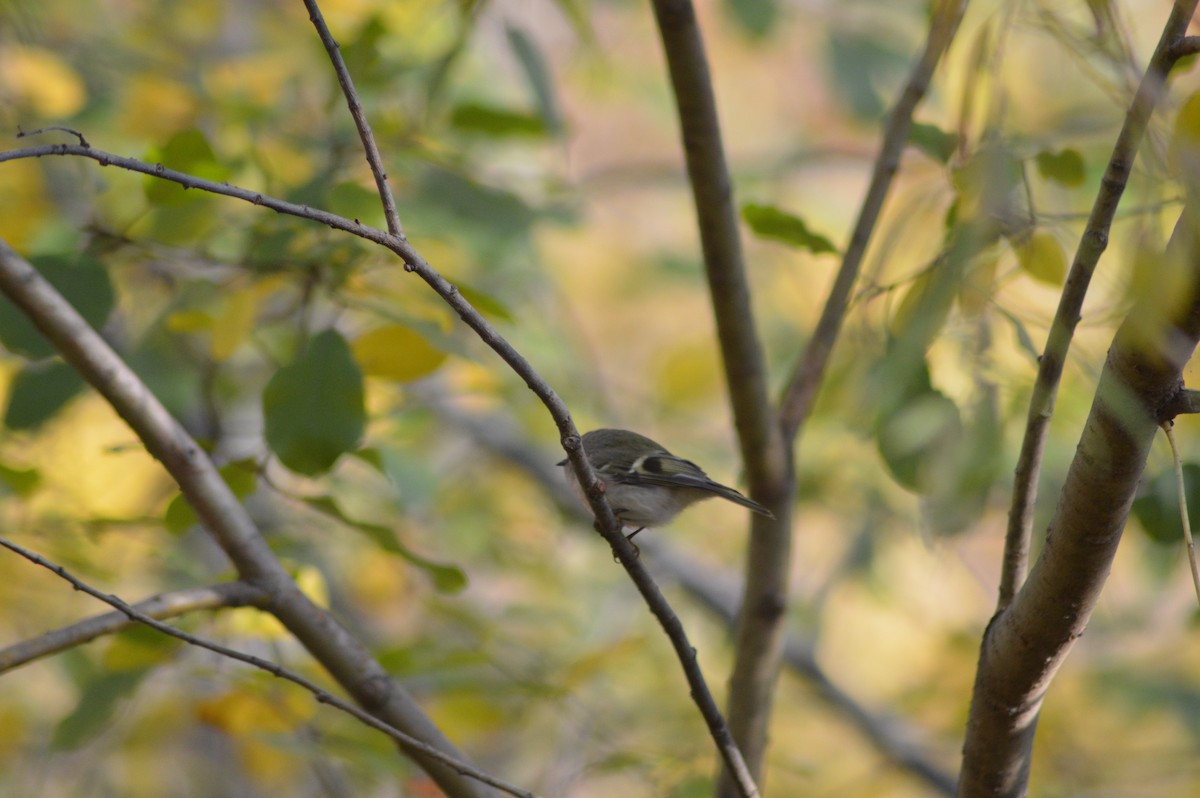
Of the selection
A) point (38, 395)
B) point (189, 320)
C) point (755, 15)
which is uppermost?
point (755, 15)

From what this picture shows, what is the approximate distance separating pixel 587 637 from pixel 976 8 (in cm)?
207

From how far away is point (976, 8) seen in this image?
2.25 metres

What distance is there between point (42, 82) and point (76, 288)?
1971 mm

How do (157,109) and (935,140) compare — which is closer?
(935,140)

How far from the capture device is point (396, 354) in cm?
159

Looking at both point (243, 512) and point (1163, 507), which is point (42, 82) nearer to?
point (243, 512)

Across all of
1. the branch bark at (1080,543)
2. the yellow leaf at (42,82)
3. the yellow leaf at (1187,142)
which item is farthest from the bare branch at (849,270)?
the yellow leaf at (42,82)

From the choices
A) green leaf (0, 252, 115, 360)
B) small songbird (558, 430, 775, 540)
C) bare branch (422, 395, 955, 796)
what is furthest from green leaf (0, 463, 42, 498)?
bare branch (422, 395, 955, 796)

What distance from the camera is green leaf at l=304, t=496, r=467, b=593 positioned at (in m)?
1.48

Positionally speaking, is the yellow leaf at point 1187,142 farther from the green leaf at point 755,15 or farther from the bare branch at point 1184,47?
the green leaf at point 755,15

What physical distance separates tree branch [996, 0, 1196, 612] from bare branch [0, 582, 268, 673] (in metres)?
0.90

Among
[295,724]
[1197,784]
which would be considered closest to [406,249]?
[295,724]

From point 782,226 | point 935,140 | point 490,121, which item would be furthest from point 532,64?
point 935,140

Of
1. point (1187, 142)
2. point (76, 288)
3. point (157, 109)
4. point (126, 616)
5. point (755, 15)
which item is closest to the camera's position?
point (1187, 142)
